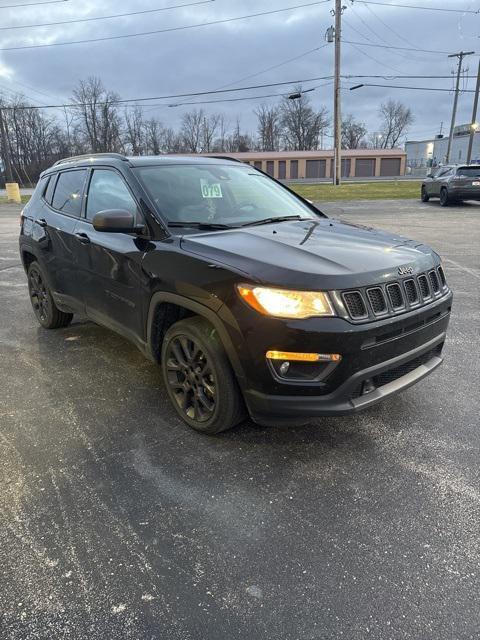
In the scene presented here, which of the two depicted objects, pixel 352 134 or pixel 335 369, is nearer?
pixel 335 369

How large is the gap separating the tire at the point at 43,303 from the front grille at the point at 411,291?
3753 mm

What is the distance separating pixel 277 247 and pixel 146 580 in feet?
6.26

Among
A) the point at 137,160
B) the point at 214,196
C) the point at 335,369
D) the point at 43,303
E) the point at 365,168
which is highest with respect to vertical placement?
the point at 137,160

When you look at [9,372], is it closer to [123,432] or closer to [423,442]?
[123,432]

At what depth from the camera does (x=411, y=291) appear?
9.45ft

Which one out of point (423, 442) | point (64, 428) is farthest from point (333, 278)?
point (64, 428)

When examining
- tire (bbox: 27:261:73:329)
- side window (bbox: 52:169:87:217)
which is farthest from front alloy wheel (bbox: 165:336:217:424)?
tire (bbox: 27:261:73:329)

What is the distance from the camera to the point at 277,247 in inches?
113

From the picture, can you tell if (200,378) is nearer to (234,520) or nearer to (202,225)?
(234,520)

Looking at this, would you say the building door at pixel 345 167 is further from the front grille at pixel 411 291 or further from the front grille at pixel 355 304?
the front grille at pixel 355 304

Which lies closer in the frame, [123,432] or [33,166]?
[123,432]

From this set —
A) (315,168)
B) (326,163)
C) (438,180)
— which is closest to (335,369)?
(438,180)

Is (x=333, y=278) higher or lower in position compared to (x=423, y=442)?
higher

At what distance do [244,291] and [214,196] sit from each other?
1.52 m
